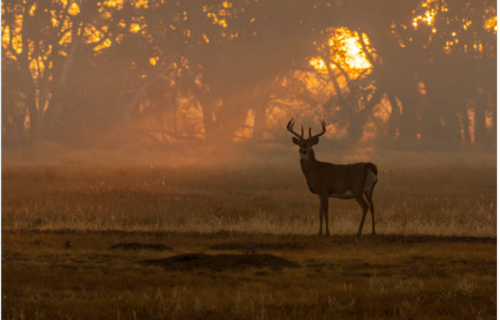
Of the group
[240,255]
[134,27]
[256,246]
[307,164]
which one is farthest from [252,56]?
[240,255]

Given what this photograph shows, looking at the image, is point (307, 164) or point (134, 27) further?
point (134, 27)

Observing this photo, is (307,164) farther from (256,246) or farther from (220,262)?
(220,262)

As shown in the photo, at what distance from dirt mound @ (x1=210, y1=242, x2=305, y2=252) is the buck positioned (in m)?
1.11

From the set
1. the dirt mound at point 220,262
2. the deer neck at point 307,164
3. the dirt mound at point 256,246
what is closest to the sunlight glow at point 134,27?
the deer neck at point 307,164

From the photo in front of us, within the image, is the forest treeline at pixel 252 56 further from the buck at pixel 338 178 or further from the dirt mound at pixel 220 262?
the dirt mound at pixel 220 262

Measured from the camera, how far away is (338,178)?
1700cm

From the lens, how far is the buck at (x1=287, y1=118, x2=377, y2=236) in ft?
55.1

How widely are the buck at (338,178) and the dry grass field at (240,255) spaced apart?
27.1 inches

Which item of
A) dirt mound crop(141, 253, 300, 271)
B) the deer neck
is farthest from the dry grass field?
the deer neck

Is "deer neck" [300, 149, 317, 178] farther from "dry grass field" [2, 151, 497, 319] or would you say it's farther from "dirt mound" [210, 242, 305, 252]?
"dirt mound" [210, 242, 305, 252]

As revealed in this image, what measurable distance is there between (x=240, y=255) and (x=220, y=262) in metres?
0.44

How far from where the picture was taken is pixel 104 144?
5916 cm

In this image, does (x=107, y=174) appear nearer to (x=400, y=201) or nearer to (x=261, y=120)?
(x=400, y=201)

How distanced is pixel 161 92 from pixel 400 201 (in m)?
42.0
